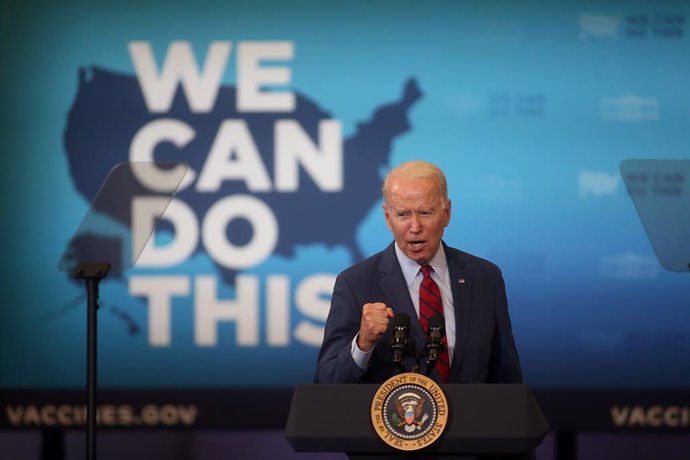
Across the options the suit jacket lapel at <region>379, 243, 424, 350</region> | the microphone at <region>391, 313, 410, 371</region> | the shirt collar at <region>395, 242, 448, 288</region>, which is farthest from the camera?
the shirt collar at <region>395, 242, 448, 288</region>

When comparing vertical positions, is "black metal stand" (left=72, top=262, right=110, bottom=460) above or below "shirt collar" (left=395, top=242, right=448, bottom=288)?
below

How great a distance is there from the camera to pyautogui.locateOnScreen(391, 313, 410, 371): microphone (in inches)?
101

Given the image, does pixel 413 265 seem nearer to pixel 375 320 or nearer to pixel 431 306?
pixel 431 306

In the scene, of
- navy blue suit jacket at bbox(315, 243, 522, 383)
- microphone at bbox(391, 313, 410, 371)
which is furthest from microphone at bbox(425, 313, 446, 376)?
navy blue suit jacket at bbox(315, 243, 522, 383)

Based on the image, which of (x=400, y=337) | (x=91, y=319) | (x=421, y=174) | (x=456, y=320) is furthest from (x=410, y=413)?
(x=91, y=319)

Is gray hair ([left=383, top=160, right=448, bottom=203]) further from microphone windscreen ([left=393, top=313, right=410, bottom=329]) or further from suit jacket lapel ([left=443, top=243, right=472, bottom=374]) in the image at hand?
microphone windscreen ([left=393, top=313, right=410, bottom=329])

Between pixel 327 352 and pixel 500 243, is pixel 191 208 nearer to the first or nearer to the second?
pixel 500 243

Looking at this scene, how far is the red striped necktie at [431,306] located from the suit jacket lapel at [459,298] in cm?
3

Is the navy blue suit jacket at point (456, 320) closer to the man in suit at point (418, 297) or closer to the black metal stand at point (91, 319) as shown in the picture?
the man in suit at point (418, 297)

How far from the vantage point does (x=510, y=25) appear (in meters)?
4.74

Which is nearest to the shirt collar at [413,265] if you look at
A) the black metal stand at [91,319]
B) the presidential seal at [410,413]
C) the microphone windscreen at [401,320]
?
the microphone windscreen at [401,320]

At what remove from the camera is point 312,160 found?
4.77 m

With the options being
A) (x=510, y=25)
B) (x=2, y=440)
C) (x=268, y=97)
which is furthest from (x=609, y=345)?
(x=2, y=440)

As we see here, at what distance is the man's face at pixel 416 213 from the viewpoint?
285 centimetres
